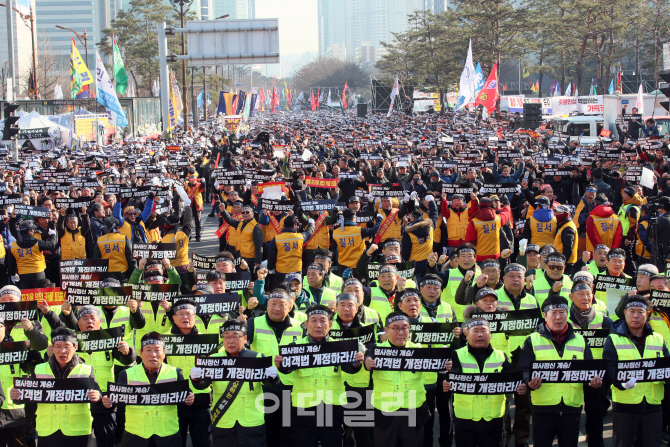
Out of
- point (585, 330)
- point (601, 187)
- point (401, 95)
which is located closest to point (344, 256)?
point (585, 330)

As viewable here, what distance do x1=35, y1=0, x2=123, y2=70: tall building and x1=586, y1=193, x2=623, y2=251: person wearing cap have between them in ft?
570

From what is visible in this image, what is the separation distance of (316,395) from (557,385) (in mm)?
1964

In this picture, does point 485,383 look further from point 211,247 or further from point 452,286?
point 211,247

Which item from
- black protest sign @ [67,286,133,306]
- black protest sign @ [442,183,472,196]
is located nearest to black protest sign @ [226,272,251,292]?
black protest sign @ [67,286,133,306]

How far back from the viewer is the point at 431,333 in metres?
6.56

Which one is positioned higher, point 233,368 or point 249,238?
point 249,238

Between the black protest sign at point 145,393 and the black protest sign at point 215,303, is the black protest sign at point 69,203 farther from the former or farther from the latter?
the black protest sign at point 145,393

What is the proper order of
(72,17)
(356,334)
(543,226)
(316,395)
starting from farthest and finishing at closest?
(72,17), (543,226), (356,334), (316,395)

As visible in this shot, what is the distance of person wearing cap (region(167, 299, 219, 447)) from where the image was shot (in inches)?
261

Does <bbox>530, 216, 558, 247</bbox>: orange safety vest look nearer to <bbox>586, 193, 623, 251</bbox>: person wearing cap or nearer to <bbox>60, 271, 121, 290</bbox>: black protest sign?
<bbox>586, 193, 623, 251</bbox>: person wearing cap

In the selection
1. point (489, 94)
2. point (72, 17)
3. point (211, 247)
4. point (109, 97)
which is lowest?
point (211, 247)

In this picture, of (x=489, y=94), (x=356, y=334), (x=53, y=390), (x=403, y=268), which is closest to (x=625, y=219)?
(x=403, y=268)

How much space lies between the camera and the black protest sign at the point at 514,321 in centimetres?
673

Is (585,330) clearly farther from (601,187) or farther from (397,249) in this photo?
(601,187)
